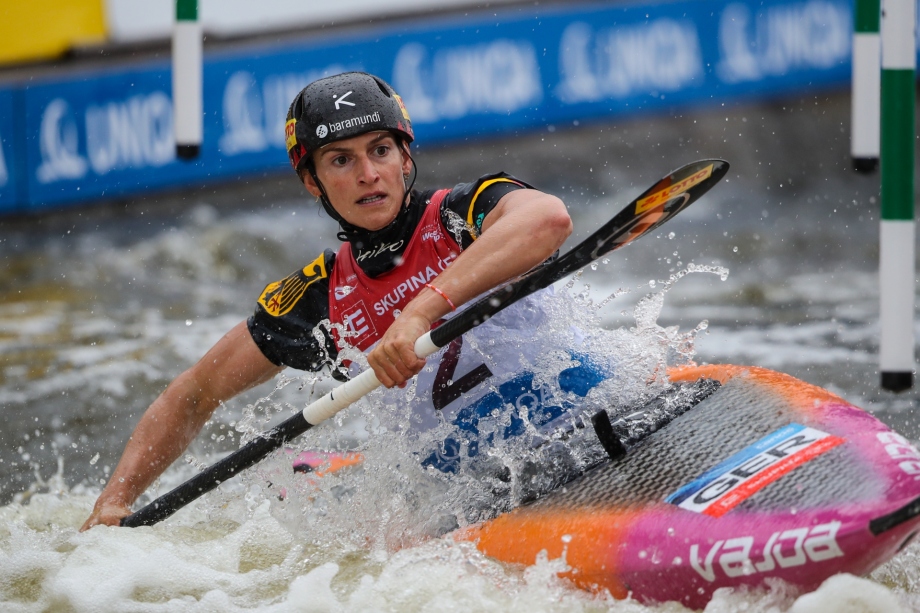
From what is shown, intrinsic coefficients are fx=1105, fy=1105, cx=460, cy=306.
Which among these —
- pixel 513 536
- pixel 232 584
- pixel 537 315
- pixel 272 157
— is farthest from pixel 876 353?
pixel 272 157

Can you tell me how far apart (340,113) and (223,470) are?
39.9 inches

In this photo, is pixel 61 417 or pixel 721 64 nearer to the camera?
pixel 61 417

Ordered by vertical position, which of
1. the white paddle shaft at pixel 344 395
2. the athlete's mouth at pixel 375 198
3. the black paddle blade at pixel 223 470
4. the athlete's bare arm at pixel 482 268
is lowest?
the black paddle blade at pixel 223 470

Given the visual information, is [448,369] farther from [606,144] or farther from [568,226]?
[606,144]

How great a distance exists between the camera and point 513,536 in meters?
2.68

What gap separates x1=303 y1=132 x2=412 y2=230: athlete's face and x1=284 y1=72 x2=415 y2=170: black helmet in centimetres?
3

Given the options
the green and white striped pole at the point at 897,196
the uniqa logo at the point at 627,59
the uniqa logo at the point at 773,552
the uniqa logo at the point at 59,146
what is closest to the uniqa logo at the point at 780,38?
the uniqa logo at the point at 627,59

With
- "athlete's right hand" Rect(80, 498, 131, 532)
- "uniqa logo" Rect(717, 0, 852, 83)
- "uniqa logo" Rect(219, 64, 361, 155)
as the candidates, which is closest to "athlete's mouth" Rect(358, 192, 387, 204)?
"athlete's right hand" Rect(80, 498, 131, 532)

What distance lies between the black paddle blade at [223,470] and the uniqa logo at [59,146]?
5.05 metres

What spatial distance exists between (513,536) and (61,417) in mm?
2856

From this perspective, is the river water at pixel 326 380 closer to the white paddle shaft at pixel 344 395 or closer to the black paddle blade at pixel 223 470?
the black paddle blade at pixel 223 470

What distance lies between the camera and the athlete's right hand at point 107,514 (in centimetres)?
316

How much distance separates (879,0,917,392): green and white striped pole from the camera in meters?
2.89

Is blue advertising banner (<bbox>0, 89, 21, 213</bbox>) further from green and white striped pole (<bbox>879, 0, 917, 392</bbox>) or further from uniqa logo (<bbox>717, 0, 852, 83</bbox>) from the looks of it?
green and white striped pole (<bbox>879, 0, 917, 392</bbox>)
